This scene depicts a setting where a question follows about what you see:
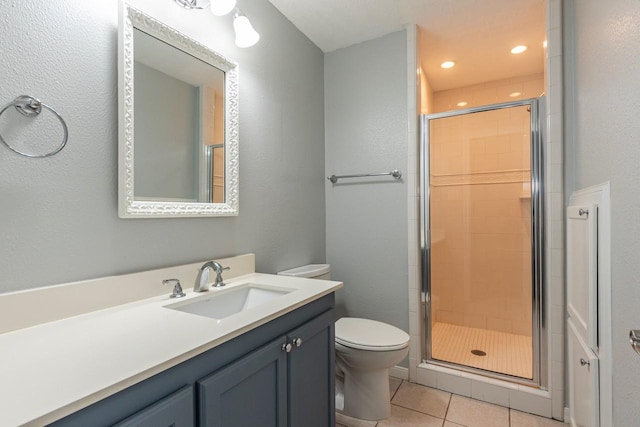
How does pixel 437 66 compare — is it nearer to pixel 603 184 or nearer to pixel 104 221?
pixel 603 184

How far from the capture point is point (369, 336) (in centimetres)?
177

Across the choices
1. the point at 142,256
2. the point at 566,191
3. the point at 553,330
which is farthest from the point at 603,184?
the point at 142,256

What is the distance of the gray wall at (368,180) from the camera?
86.8 inches

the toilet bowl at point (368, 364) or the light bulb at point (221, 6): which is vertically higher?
the light bulb at point (221, 6)

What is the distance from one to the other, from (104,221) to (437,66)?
9.20ft

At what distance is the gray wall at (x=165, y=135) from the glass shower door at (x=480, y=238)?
1564mm

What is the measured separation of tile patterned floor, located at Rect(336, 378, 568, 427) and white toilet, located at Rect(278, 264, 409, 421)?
0.22 feet

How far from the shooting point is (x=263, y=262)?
1815 mm

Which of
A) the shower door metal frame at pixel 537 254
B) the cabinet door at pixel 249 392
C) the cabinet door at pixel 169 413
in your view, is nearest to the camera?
the cabinet door at pixel 169 413

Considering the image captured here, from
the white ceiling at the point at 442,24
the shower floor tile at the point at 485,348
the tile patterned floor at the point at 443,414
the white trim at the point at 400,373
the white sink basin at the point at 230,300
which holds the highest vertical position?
the white ceiling at the point at 442,24

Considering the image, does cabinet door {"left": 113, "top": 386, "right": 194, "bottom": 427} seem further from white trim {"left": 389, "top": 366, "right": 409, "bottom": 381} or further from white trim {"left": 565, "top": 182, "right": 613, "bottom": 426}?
white trim {"left": 389, "top": 366, "right": 409, "bottom": 381}

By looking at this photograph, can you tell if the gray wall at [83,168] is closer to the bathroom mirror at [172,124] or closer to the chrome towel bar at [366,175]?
the bathroom mirror at [172,124]

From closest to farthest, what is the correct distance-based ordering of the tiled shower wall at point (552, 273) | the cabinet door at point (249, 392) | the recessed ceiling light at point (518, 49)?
the cabinet door at point (249, 392), the tiled shower wall at point (552, 273), the recessed ceiling light at point (518, 49)

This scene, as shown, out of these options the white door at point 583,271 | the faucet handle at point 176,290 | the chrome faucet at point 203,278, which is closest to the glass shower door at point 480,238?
the white door at point 583,271
